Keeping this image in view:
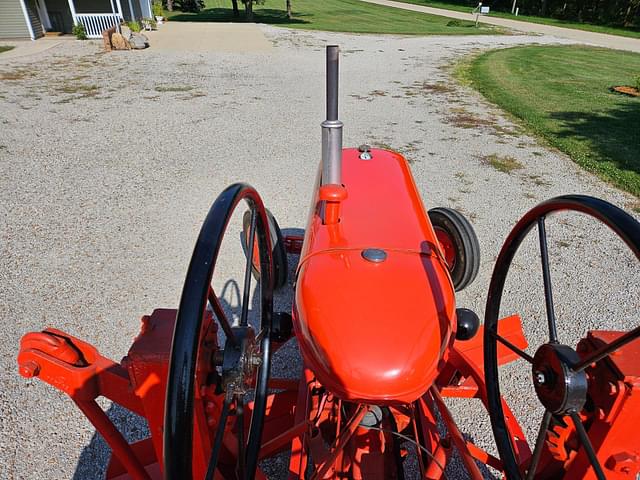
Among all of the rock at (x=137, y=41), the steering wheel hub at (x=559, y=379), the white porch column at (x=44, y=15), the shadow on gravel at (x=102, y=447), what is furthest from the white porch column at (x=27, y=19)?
the steering wheel hub at (x=559, y=379)

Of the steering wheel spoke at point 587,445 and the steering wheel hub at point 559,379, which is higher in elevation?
the steering wheel hub at point 559,379

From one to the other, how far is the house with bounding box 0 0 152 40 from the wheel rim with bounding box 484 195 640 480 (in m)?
19.6

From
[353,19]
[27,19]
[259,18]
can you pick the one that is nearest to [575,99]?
[27,19]

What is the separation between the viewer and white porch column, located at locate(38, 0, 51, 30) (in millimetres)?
17969

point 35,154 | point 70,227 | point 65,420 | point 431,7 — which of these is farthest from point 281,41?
point 431,7

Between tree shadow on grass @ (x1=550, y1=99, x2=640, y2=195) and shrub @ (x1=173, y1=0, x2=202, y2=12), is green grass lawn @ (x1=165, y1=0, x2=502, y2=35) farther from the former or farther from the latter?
tree shadow on grass @ (x1=550, y1=99, x2=640, y2=195)

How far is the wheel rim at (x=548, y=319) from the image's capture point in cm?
104

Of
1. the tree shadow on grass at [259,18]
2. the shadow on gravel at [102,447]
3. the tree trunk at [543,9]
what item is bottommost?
the shadow on gravel at [102,447]

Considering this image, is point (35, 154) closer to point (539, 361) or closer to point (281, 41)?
point (539, 361)

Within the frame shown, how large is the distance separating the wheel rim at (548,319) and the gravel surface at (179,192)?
675 mm

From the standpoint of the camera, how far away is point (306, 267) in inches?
67.1

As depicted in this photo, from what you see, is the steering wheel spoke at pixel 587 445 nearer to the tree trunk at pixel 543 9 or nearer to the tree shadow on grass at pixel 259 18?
the tree shadow on grass at pixel 259 18

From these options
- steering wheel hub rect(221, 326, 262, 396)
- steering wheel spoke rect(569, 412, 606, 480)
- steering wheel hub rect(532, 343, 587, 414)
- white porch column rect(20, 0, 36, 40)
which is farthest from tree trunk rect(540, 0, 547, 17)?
steering wheel hub rect(221, 326, 262, 396)

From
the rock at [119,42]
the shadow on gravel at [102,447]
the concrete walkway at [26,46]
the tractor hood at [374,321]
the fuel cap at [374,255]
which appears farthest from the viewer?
the rock at [119,42]
